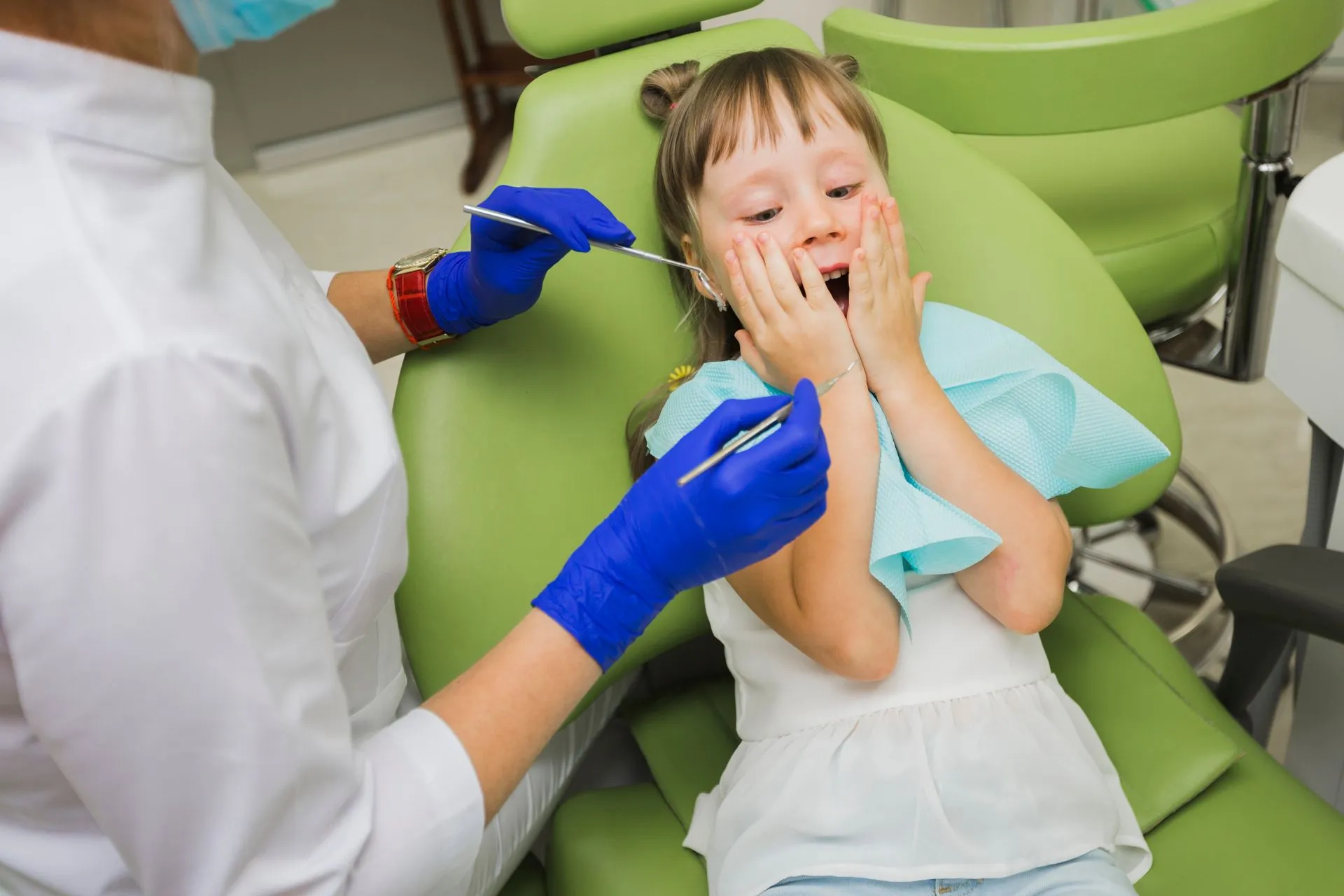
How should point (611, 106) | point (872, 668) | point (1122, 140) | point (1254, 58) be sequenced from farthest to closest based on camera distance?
point (1122, 140), point (1254, 58), point (611, 106), point (872, 668)

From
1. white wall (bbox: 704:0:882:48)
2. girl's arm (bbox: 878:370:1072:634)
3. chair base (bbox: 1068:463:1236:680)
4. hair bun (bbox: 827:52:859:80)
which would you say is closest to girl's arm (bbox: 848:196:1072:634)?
girl's arm (bbox: 878:370:1072:634)

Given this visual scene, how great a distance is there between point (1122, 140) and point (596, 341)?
1.05m

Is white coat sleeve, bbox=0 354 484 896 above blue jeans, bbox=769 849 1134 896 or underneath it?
above

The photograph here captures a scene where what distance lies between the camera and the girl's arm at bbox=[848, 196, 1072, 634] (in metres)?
0.97

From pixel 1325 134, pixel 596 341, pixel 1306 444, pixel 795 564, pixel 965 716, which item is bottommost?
pixel 1306 444

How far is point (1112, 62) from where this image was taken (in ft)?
4.23

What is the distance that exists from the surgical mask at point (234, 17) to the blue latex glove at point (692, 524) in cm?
39

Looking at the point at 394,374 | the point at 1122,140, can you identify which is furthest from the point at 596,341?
the point at 394,374

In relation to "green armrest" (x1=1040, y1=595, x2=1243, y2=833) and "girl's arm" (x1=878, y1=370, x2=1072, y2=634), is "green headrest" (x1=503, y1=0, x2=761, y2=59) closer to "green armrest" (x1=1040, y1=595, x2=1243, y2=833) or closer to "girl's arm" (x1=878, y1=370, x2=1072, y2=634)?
"girl's arm" (x1=878, y1=370, x2=1072, y2=634)

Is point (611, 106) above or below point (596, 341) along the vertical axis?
above

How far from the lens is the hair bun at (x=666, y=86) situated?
1.15 m

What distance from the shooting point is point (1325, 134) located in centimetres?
286

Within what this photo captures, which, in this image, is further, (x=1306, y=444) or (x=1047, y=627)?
(x=1306, y=444)

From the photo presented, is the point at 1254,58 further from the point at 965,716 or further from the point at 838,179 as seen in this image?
the point at 965,716
